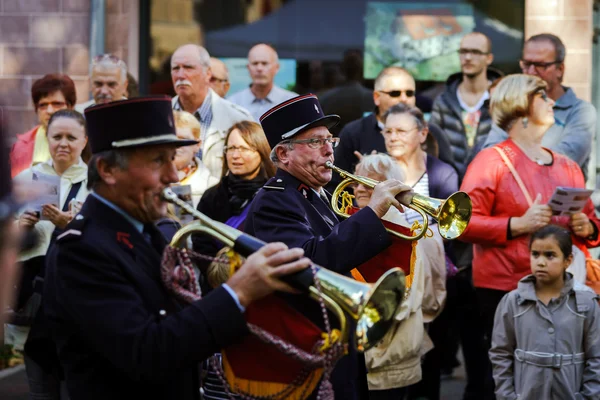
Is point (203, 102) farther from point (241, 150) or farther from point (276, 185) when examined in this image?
point (276, 185)

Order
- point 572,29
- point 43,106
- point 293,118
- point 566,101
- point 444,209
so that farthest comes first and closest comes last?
point 572,29
point 43,106
point 566,101
point 444,209
point 293,118

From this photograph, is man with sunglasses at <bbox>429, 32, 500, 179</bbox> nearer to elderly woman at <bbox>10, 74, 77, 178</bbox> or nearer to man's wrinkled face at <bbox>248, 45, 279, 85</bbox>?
man's wrinkled face at <bbox>248, 45, 279, 85</bbox>

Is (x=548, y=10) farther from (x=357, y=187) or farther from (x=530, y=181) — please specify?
(x=357, y=187)

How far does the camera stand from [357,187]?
6.62 meters

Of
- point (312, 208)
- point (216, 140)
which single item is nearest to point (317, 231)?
point (312, 208)

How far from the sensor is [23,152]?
8211mm

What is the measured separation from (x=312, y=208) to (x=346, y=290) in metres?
1.42

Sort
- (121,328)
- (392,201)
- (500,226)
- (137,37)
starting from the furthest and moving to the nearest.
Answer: (137,37), (500,226), (392,201), (121,328)

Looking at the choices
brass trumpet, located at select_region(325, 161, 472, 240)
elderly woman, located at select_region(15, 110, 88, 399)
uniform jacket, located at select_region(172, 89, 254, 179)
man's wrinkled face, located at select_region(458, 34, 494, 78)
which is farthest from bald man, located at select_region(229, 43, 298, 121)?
brass trumpet, located at select_region(325, 161, 472, 240)

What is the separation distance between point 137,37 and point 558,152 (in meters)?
5.07

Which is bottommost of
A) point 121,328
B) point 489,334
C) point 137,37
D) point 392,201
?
point 489,334

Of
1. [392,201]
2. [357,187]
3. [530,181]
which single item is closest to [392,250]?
[392,201]

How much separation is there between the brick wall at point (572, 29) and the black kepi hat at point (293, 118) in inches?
231

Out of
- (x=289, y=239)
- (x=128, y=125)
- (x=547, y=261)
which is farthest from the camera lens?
(x=547, y=261)
